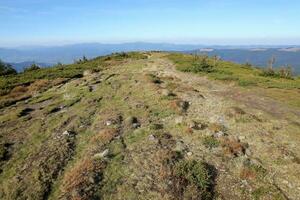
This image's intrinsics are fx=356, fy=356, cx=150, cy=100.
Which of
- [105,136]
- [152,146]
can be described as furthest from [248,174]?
[105,136]

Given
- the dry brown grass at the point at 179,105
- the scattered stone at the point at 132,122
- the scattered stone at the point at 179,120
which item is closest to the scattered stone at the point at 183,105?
the dry brown grass at the point at 179,105

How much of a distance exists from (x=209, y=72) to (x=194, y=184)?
1400 inches

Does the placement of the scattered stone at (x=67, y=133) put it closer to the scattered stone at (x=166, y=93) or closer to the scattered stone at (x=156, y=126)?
the scattered stone at (x=156, y=126)

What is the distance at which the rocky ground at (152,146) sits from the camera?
59.3ft

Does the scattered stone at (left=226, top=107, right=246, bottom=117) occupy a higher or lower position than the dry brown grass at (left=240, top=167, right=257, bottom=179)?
higher

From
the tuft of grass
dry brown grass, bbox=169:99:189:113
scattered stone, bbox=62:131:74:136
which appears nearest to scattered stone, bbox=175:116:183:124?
dry brown grass, bbox=169:99:189:113

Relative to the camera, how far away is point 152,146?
2256 cm

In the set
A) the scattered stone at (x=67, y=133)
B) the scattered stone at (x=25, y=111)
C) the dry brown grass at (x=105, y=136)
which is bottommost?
the scattered stone at (x=25, y=111)

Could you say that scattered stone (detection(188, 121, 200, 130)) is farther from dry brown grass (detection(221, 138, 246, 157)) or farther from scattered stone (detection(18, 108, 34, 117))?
scattered stone (detection(18, 108, 34, 117))

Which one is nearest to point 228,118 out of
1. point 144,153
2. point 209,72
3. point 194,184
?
point 144,153

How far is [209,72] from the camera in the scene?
2047 inches

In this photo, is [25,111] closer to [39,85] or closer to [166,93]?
[39,85]

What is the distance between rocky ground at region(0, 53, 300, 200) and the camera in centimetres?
1806

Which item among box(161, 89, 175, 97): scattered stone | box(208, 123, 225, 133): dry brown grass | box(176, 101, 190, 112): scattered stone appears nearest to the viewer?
box(208, 123, 225, 133): dry brown grass
